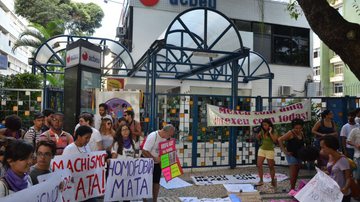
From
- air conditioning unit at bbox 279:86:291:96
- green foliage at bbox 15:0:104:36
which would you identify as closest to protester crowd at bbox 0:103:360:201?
air conditioning unit at bbox 279:86:291:96

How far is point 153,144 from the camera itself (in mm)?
5898

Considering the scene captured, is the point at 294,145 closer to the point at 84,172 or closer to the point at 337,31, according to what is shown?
the point at 337,31

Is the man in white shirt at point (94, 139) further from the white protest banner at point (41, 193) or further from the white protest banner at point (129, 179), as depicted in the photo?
the white protest banner at point (41, 193)

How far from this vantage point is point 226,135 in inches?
381

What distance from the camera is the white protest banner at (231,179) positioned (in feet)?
26.8

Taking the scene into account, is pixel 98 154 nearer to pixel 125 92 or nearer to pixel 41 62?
pixel 125 92

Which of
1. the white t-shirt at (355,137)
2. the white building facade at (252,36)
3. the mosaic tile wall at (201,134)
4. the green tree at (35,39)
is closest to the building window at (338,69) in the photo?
the white building facade at (252,36)

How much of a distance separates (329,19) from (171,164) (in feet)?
12.2

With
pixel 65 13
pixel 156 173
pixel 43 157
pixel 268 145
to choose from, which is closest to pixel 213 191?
pixel 268 145

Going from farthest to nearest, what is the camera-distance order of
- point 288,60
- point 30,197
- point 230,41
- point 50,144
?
point 288,60 < point 230,41 < point 50,144 < point 30,197

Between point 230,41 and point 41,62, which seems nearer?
point 230,41

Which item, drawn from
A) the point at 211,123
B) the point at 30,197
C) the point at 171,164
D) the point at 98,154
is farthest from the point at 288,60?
the point at 30,197

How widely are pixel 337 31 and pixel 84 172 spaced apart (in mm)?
3871

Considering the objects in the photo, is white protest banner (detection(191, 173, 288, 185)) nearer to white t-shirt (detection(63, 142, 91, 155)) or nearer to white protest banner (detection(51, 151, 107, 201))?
white protest banner (detection(51, 151, 107, 201))
